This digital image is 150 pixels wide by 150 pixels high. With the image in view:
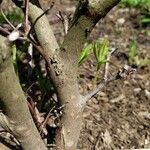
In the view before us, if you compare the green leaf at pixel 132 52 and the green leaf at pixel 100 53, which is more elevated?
the green leaf at pixel 100 53

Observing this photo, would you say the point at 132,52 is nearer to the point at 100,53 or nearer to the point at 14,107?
the point at 100,53

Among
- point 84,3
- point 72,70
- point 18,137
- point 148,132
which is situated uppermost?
point 84,3

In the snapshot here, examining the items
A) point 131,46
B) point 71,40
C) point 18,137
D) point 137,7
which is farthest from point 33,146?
point 137,7

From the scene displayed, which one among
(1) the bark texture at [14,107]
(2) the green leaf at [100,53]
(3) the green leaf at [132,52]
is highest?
(1) the bark texture at [14,107]

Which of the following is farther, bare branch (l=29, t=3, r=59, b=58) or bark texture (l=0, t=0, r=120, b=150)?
bare branch (l=29, t=3, r=59, b=58)

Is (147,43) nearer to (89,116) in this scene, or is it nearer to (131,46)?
(131,46)

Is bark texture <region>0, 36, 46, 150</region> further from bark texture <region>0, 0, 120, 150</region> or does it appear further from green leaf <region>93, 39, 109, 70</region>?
green leaf <region>93, 39, 109, 70</region>

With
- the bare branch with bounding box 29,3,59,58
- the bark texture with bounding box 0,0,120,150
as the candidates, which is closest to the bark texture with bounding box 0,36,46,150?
the bark texture with bounding box 0,0,120,150

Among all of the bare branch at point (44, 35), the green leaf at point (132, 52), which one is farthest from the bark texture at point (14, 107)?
the green leaf at point (132, 52)

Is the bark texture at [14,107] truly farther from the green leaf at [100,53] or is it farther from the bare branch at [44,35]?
the green leaf at [100,53]

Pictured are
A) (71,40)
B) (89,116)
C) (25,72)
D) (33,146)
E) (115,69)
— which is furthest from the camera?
(115,69)

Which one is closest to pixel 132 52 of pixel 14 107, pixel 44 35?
pixel 44 35
